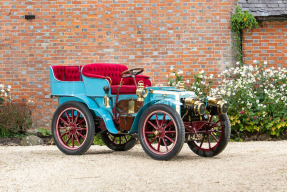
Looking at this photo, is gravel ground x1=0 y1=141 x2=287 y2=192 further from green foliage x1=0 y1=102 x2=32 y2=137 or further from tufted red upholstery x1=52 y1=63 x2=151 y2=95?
green foliage x1=0 y1=102 x2=32 y2=137

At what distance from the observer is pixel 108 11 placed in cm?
1052

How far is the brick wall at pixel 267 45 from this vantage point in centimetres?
1049

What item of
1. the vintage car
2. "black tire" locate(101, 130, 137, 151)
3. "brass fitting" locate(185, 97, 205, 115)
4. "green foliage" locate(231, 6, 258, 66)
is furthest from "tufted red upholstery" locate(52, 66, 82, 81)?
"green foliage" locate(231, 6, 258, 66)

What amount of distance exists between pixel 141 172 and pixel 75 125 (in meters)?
1.91

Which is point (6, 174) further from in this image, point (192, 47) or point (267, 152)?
point (192, 47)

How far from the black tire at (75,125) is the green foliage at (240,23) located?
4481 millimetres

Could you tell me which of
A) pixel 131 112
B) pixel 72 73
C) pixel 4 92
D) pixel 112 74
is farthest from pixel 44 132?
pixel 131 112

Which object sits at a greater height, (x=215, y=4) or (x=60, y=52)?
(x=215, y=4)

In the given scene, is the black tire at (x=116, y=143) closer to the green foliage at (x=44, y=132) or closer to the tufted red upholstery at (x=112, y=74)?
the tufted red upholstery at (x=112, y=74)

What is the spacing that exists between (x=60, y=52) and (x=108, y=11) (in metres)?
1.31

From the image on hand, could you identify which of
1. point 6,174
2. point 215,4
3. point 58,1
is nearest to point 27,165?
point 6,174

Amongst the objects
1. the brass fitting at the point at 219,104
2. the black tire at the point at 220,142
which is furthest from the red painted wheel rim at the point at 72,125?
the brass fitting at the point at 219,104

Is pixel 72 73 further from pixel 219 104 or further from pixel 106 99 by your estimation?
pixel 219 104

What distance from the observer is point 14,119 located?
9.78 metres
